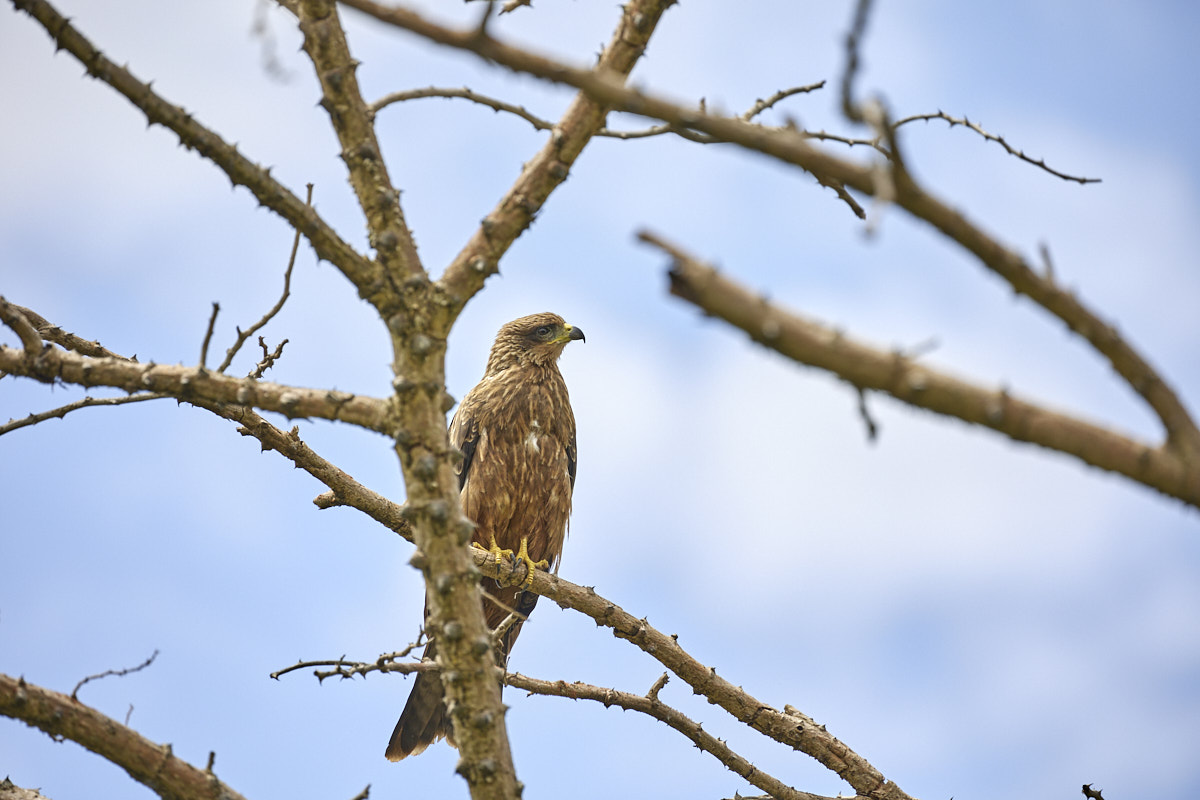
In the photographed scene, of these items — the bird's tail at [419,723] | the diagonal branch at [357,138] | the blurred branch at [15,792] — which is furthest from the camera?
the bird's tail at [419,723]

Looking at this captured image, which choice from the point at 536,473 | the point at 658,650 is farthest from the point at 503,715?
the point at 536,473

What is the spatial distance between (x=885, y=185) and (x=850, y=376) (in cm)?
36

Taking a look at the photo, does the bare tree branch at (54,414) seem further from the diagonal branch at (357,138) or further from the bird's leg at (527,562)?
the bird's leg at (527,562)

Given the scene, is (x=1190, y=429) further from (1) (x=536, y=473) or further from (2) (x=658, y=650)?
(1) (x=536, y=473)

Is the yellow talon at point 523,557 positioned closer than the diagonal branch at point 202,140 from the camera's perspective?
No

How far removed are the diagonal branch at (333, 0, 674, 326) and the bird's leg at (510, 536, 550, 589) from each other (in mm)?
2283

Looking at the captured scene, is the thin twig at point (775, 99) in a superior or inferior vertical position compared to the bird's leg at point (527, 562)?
superior

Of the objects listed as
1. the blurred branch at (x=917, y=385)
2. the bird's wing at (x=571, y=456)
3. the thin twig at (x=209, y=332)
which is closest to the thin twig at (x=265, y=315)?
the thin twig at (x=209, y=332)

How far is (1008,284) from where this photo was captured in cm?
189

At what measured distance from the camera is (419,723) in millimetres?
5289

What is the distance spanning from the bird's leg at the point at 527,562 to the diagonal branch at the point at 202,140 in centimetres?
245

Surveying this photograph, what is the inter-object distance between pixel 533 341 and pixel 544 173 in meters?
3.72

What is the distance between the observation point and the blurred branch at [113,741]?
297 cm

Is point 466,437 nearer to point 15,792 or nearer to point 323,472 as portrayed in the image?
point 323,472
